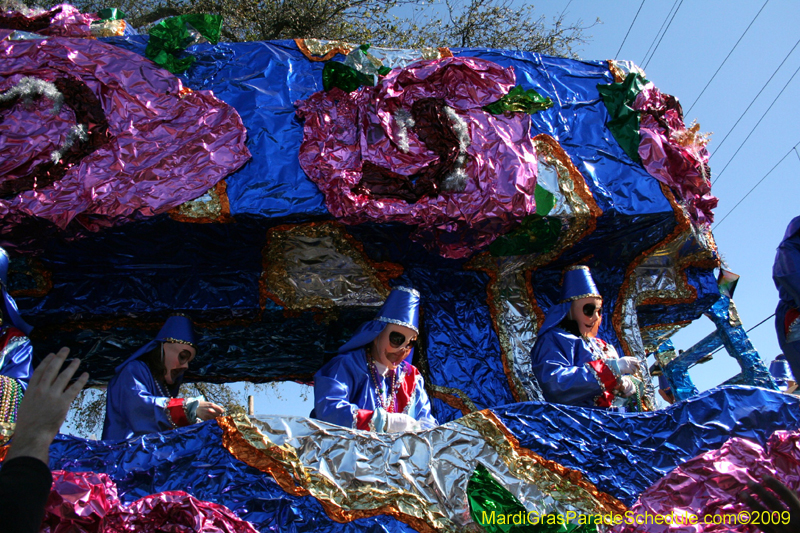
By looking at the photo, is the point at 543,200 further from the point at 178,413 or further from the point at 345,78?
the point at 178,413

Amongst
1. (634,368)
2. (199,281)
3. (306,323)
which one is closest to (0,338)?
(199,281)

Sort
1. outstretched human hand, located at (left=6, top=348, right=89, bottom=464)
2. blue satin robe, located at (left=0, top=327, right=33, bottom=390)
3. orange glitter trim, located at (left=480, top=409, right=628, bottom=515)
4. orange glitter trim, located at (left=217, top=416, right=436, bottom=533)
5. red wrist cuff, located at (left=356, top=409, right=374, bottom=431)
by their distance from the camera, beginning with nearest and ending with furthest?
outstretched human hand, located at (left=6, top=348, right=89, bottom=464), orange glitter trim, located at (left=217, top=416, right=436, bottom=533), orange glitter trim, located at (left=480, top=409, right=628, bottom=515), red wrist cuff, located at (left=356, top=409, right=374, bottom=431), blue satin robe, located at (left=0, top=327, right=33, bottom=390)

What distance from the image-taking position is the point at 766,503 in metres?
2.36

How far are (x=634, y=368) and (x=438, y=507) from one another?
6.10ft

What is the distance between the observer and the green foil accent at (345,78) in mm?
4910

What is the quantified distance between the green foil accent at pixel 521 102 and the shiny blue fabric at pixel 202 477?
9.86ft

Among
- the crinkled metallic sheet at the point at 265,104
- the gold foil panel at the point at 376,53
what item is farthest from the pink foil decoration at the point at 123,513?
the gold foil panel at the point at 376,53

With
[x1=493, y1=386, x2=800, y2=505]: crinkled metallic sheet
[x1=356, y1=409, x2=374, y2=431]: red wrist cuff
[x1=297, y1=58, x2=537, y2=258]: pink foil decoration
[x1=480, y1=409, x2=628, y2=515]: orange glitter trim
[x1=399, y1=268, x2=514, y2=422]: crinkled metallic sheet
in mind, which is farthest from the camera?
[x1=399, y1=268, x2=514, y2=422]: crinkled metallic sheet

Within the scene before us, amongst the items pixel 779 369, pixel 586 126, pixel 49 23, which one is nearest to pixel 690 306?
pixel 586 126

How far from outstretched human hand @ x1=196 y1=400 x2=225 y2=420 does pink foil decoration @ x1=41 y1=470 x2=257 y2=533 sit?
28.2 inches

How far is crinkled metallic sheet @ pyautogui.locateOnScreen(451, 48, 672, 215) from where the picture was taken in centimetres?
486

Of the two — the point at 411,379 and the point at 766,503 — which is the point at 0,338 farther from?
the point at 766,503

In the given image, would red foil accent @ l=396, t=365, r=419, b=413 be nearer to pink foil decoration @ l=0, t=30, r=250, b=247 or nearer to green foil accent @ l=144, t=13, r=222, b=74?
pink foil decoration @ l=0, t=30, r=250, b=247

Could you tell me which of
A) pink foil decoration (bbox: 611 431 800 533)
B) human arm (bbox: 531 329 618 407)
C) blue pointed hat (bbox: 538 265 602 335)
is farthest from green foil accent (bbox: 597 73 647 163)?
pink foil decoration (bbox: 611 431 800 533)
